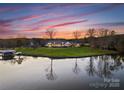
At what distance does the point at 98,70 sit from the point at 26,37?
88cm

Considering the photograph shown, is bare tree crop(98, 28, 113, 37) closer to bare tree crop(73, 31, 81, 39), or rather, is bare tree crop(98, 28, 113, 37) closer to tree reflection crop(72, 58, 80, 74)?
bare tree crop(73, 31, 81, 39)

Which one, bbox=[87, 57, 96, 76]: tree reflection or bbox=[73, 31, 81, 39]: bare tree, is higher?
bbox=[73, 31, 81, 39]: bare tree

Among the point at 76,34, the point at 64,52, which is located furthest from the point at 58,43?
the point at 76,34

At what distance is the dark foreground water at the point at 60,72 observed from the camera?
3.91 m

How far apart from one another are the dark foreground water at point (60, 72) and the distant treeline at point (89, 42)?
0.41 feet

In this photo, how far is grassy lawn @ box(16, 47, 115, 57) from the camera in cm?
399

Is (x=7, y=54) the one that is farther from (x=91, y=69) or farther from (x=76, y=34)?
(x=91, y=69)

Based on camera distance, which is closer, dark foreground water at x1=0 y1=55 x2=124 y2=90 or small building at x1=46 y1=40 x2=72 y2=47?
dark foreground water at x1=0 y1=55 x2=124 y2=90

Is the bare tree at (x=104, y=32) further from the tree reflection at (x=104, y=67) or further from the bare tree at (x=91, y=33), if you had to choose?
the tree reflection at (x=104, y=67)

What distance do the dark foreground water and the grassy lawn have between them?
0.05 metres

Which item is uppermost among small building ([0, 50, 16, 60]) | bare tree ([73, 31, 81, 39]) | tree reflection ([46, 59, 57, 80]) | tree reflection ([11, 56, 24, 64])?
bare tree ([73, 31, 81, 39])

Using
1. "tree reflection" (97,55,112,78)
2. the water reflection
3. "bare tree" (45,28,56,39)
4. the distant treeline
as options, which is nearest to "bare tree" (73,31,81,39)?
the distant treeline

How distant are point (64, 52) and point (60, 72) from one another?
0.23 m

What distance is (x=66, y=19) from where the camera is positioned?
13.0 feet
